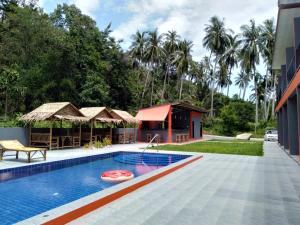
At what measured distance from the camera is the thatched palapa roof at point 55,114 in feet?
51.2

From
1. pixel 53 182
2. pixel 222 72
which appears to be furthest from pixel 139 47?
pixel 53 182

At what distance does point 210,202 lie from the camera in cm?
539

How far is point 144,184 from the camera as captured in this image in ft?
22.8

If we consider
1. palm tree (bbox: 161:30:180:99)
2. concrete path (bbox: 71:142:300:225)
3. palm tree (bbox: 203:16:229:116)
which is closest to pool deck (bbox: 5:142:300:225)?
concrete path (bbox: 71:142:300:225)

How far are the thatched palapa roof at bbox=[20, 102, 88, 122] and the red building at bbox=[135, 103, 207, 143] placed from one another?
7483mm

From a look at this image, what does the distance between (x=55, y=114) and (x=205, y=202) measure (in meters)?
12.7

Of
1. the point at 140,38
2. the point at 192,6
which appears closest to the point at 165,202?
the point at 192,6

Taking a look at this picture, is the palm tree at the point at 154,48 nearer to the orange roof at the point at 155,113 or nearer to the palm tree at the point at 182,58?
the palm tree at the point at 182,58

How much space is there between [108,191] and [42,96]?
24079mm

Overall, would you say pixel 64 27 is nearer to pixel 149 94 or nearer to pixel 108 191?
pixel 149 94

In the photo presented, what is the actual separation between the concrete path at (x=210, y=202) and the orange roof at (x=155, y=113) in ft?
47.3

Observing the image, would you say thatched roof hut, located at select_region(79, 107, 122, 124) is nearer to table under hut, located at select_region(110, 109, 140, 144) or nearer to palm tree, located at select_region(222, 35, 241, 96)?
table under hut, located at select_region(110, 109, 140, 144)

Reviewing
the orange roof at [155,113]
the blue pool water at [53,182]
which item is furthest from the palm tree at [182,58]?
the blue pool water at [53,182]

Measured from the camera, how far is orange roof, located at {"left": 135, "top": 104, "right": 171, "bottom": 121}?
74.9 feet
